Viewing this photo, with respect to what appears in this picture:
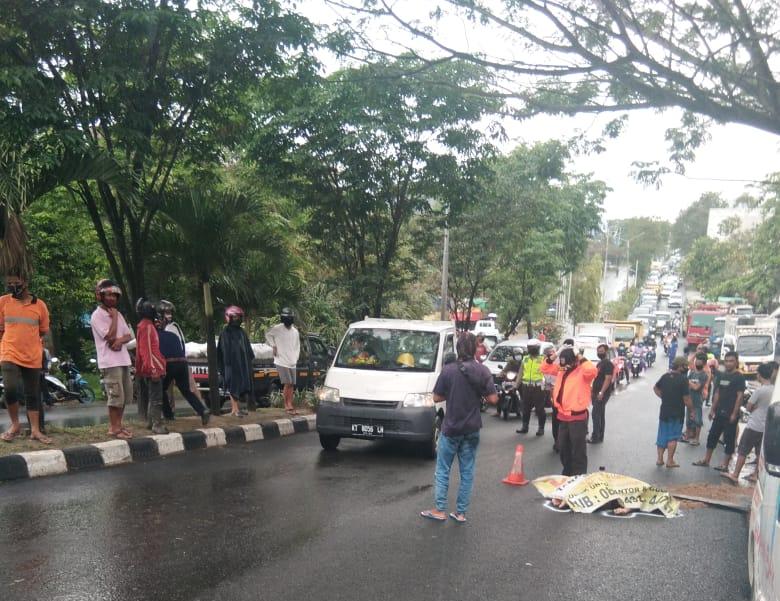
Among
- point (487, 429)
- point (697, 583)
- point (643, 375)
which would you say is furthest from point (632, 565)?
point (643, 375)

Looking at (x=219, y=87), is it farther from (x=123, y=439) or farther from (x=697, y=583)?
(x=697, y=583)

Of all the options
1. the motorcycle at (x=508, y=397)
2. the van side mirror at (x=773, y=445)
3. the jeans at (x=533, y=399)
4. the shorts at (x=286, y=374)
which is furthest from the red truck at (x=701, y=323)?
the van side mirror at (x=773, y=445)

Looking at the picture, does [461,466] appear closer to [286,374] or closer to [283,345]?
[283,345]

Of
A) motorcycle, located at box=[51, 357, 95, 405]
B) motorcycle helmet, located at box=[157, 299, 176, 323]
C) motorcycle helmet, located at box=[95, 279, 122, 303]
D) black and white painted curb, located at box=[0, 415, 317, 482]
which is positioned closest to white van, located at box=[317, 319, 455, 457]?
black and white painted curb, located at box=[0, 415, 317, 482]

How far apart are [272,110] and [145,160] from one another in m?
4.50

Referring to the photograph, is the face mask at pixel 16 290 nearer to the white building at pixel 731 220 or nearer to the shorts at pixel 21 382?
the shorts at pixel 21 382

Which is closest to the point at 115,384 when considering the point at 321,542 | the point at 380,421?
the point at 380,421

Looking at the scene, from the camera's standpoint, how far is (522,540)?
624 centimetres

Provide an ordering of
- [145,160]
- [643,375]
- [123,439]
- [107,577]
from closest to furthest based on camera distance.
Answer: [107,577], [123,439], [145,160], [643,375]

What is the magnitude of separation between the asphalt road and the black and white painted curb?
0.24m

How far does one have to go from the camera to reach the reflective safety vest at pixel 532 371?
14516mm

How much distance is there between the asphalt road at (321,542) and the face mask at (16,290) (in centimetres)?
199

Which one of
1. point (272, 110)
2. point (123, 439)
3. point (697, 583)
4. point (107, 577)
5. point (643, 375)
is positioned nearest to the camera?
point (107, 577)

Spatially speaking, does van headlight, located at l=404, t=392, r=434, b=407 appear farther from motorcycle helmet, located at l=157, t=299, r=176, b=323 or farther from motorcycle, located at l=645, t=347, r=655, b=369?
motorcycle, located at l=645, t=347, r=655, b=369
